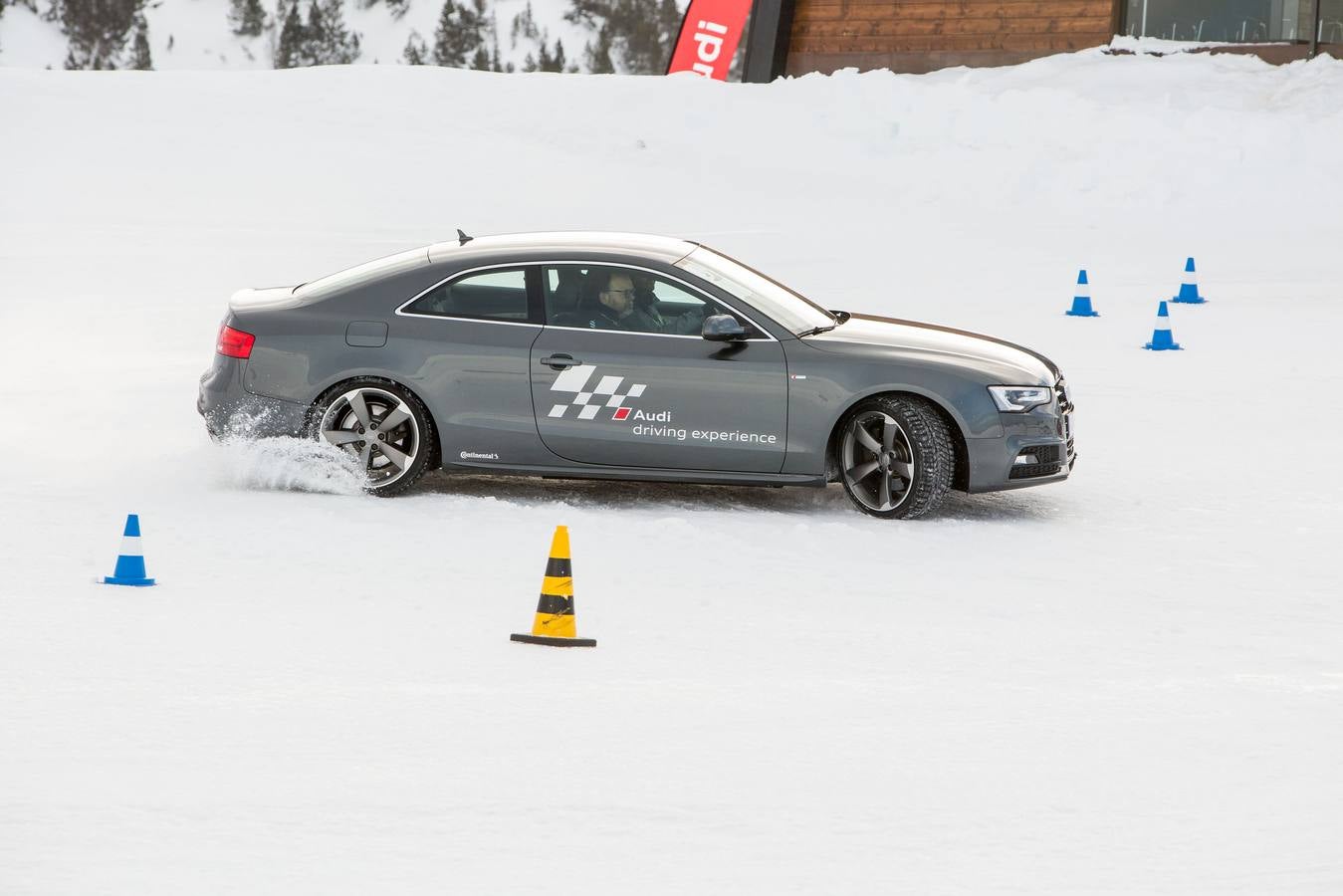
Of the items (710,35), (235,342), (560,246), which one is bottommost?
(235,342)

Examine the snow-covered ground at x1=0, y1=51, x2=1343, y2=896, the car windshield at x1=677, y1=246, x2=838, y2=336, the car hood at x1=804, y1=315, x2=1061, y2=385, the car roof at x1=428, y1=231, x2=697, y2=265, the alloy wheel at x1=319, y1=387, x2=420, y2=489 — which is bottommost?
the snow-covered ground at x1=0, y1=51, x2=1343, y2=896

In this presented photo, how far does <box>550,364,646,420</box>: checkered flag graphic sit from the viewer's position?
10023mm

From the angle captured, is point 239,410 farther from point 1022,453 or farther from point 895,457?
point 1022,453

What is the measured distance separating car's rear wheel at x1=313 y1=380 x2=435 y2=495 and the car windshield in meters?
1.63

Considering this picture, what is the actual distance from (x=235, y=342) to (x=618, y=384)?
6.88 ft

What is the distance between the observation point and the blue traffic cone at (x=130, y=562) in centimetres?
821

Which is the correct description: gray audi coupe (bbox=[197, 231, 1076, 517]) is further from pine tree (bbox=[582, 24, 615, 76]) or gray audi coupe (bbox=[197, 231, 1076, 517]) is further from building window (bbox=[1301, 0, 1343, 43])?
pine tree (bbox=[582, 24, 615, 76])

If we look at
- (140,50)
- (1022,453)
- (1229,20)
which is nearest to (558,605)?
(1022,453)

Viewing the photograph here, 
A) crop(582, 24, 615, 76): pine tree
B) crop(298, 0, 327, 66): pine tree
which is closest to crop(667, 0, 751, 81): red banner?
crop(582, 24, 615, 76): pine tree

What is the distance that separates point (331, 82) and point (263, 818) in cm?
3433

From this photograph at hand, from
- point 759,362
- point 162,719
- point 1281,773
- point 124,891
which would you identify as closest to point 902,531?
point 759,362

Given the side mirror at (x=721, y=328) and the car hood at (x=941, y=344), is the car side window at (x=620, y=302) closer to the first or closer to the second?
the side mirror at (x=721, y=328)

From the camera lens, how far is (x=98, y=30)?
341 feet

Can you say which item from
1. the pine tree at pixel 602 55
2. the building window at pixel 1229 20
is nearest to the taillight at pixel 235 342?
the building window at pixel 1229 20
